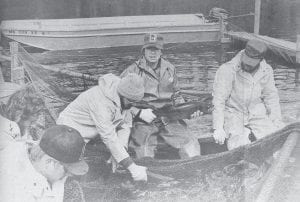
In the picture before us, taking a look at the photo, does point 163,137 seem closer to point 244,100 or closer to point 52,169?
point 244,100

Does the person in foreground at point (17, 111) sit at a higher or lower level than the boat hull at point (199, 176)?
higher

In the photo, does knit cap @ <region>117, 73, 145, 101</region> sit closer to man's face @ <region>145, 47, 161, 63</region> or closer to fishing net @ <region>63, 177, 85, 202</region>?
fishing net @ <region>63, 177, 85, 202</region>

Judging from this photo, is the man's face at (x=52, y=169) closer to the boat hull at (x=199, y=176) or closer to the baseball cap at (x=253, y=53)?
the boat hull at (x=199, y=176)

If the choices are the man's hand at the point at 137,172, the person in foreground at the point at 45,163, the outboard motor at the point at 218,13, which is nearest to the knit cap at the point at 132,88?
the man's hand at the point at 137,172

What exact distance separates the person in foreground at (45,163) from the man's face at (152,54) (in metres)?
1.57

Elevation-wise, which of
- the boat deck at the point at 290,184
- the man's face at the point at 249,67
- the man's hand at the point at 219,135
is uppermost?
the man's face at the point at 249,67

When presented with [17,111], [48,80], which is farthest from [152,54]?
[48,80]

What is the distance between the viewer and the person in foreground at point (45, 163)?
174 centimetres

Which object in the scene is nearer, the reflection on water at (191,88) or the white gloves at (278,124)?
the reflection on water at (191,88)

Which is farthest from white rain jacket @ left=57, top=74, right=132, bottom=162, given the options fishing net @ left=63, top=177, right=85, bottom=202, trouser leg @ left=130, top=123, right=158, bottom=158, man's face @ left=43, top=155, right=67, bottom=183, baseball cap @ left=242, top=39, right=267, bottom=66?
baseball cap @ left=242, top=39, right=267, bottom=66

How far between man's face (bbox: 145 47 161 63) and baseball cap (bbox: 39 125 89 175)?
157 centimetres

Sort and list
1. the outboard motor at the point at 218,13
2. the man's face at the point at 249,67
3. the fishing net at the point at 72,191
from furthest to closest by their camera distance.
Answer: the outboard motor at the point at 218,13 < the man's face at the point at 249,67 < the fishing net at the point at 72,191

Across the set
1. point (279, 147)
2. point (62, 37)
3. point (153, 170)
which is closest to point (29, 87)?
point (153, 170)

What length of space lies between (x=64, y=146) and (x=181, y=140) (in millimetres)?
1538
